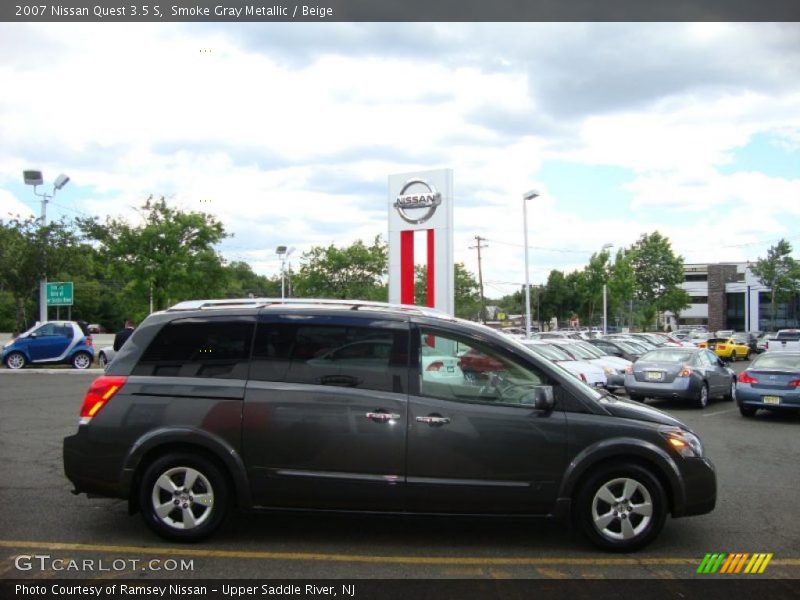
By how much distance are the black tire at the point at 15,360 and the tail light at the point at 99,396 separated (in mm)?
20866

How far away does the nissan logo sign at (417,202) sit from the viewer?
21.5 metres

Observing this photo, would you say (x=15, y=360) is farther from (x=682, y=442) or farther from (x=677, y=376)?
(x=682, y=442)

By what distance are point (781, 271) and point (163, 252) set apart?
5579 centimetres

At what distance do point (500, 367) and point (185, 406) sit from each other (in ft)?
8.25

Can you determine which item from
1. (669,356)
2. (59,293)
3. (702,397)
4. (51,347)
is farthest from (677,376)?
(59,293)

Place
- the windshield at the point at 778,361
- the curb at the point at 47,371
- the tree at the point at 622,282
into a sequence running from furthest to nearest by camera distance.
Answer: the tree at the point at 622,282, the curb at the point at 47,371, the windshield at the point at 778,361

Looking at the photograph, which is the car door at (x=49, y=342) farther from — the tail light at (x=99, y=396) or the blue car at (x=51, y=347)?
the tail light at (x=99, y=396)

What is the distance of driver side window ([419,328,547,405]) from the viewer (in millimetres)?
5648

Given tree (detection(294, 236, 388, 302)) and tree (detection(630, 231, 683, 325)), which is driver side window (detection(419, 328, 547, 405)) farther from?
tree (detection(630, 231, 683, 325))

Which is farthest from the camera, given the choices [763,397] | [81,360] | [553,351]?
[81,360]

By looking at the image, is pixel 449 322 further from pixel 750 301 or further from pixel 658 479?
pixel 750 301

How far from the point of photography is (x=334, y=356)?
5.66 meters

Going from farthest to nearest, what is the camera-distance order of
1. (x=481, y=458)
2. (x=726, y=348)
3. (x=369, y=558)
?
(x=726, y=348) < (x=481, y=458) < (x=369, y=558)
